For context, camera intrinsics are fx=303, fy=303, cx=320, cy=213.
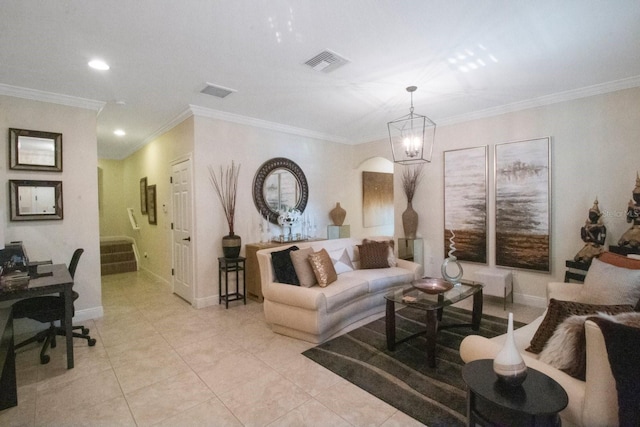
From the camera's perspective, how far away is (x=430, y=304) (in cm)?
279

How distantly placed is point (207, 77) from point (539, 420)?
370 cm

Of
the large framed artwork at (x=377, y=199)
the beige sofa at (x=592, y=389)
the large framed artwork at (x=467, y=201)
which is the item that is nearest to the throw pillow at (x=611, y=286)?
the beige sofa at (x=592, y=389)

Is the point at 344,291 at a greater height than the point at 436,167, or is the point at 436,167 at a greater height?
the point at 436,167

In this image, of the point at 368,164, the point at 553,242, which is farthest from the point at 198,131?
the point at 553,242

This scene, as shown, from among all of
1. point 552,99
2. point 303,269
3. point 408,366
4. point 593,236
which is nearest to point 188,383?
point 303,269

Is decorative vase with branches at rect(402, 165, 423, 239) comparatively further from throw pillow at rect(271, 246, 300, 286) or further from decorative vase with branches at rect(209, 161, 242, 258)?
decorative vase with branches at rect(209, 161, 242, 258)

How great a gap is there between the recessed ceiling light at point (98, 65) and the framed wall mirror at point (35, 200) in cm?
158

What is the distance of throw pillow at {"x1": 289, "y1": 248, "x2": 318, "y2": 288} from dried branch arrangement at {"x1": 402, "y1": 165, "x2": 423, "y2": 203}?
8.58 feet

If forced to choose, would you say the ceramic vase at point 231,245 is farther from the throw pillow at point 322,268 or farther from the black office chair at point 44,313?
the black office chair at point 44,313

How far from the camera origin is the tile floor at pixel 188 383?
6.67ft

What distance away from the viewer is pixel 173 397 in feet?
7.41

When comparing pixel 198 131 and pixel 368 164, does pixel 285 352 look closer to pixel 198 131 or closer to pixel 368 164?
pixel 198 131

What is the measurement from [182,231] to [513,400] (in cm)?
450

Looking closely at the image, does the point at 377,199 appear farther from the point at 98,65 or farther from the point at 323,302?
the point at 98,65
